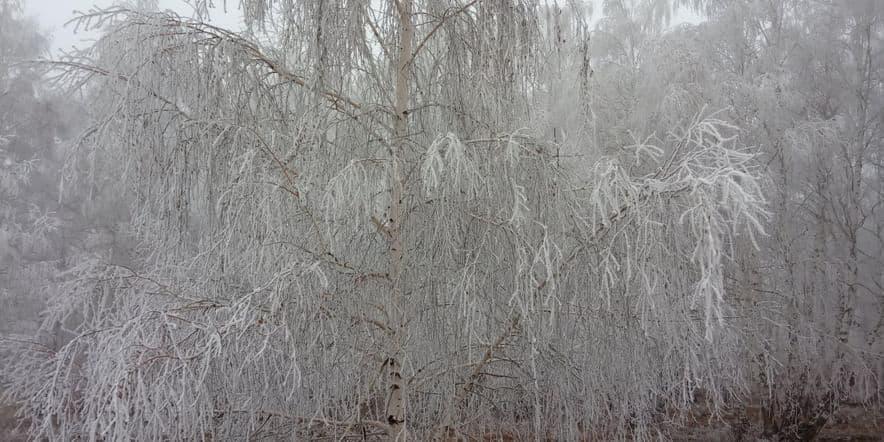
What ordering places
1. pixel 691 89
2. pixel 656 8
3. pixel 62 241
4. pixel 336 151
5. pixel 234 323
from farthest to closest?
pixel 656 8 → pixel 62 241 → pixel 691 89 → pixel 336 151 → pixel 234 323

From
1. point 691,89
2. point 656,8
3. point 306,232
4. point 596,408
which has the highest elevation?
point 656,8

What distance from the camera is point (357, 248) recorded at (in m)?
2.94

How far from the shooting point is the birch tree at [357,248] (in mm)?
2295

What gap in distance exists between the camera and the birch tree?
2295 millimetres

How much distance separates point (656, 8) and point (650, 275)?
11936 millimetres

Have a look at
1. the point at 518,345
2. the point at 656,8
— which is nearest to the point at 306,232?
the point at 518,345

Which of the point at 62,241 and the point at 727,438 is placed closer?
the point at 727,438

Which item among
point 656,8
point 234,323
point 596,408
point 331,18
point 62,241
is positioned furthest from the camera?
point 656,8

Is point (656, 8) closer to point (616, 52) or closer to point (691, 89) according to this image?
point (616, 52)

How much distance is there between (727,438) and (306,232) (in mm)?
7457

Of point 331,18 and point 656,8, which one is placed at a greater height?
point 656,8

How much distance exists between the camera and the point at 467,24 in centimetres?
299

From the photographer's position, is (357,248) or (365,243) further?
(365,243)

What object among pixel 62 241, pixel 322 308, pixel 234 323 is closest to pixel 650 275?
pixel 322 308
